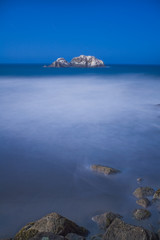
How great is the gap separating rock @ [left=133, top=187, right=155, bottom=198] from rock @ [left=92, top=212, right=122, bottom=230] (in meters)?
0.85

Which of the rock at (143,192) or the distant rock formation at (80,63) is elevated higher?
the distant rock formation at (80,63)

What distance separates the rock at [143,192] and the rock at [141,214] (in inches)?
22.5

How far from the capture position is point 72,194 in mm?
4582

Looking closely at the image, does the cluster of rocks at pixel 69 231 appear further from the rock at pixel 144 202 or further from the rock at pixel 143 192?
the rock at pixel 143 192

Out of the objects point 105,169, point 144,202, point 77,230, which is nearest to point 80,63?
point 105,169

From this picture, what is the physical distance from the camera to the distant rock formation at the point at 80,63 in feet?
347

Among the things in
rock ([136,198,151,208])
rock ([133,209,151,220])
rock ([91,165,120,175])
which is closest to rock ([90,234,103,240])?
rock ([133,209,151,220])

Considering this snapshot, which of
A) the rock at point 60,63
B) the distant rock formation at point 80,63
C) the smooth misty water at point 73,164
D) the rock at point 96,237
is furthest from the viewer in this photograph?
the distant rock formation at point 80,63

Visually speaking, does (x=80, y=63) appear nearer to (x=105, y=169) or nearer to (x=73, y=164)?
(x=73, y=164)

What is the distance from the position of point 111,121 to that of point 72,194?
623 centimetres

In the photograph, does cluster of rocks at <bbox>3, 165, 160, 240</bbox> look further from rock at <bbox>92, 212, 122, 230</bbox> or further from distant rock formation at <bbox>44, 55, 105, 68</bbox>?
distant rock formation at <bbox>44, 55, 105, 68</bbox>

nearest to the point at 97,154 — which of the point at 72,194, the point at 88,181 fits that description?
the point at 88,181

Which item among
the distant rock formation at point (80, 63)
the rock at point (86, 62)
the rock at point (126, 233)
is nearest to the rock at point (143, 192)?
the rock at point (126, 233)

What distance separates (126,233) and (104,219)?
0.71 m
